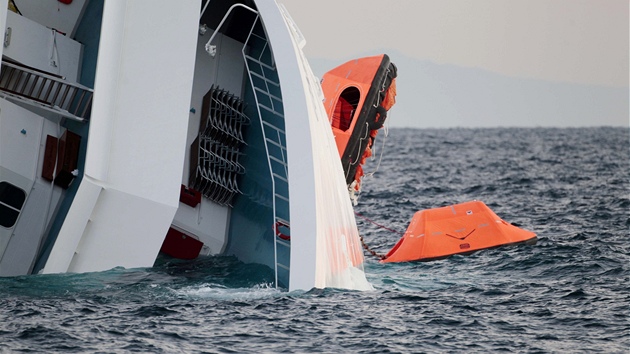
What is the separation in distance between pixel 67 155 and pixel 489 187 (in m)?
21.3

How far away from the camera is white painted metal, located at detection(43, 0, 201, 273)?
11547 mm

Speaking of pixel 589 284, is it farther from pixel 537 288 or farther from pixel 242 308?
pixel 242 308

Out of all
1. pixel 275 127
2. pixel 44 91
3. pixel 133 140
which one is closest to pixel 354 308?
pixel 275 127

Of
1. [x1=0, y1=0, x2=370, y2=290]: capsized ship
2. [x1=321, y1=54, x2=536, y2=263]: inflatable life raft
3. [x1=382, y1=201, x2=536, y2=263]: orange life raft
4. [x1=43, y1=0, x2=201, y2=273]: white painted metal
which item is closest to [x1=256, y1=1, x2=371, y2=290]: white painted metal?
[x1=0, y1=0, x2=370, y2=290]: capsized ship

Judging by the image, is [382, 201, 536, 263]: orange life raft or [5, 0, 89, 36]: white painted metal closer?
[5, 0, 89, 36]: white painted metal

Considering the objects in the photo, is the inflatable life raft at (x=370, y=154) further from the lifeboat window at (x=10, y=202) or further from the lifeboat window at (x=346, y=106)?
the lifeboat window at (x=10, y=202)

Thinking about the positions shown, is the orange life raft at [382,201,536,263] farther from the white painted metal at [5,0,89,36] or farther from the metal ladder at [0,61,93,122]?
the white painted metal at [5,0,89,36]

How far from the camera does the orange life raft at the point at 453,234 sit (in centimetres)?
1720

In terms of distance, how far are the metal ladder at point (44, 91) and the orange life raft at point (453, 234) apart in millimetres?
6215

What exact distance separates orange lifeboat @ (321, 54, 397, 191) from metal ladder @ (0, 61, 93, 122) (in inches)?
255

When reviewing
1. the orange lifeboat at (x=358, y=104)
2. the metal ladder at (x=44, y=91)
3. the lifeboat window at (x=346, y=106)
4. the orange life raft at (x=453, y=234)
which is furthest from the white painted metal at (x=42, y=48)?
the lifeboat window at (x=346, y=106)

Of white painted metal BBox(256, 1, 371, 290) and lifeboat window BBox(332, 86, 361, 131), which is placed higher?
lifeboat window BBox(332, 86, 361, 131)

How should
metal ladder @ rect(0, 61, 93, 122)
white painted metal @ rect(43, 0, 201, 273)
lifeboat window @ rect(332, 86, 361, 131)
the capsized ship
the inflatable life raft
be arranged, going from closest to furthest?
white painted metal @ rect(43, 0, 201, 273) → the capsized ship → metal ladder @ rect(0, 61, 93, 122) → the inflatable life raft → lifeboat window @ rect(332, 86, 361, 131)

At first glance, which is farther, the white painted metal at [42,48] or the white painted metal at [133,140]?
the white painted metal at [42,48]
